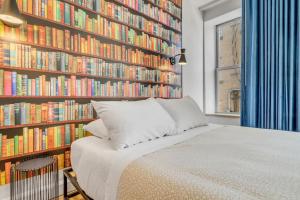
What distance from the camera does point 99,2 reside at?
2000 millimetres

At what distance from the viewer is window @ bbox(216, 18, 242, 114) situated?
124 inches

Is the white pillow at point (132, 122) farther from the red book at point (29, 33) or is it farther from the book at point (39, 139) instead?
the red book at point (29, 33)

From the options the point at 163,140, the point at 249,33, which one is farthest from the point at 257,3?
the point at 163,140

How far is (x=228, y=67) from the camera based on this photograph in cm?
324

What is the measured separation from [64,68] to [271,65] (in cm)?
249

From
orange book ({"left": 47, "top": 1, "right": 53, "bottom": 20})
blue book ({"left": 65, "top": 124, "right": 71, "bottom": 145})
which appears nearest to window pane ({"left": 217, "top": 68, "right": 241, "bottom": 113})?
blue book ({"left": 65, "top": 124, "right": 71, "bottom": 145})

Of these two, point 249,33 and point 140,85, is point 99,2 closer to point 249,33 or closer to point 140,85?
point 140,85

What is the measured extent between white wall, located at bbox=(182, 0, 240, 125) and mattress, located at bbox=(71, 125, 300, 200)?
70.0 inches

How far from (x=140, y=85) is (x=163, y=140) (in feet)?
3.71

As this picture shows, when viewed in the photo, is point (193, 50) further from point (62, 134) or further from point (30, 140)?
point (30, 140)

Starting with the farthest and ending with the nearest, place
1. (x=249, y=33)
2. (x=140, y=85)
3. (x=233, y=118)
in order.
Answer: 1. (x=233, y=118)
2. (x=249, y=33)
3. (x=140, y=85)

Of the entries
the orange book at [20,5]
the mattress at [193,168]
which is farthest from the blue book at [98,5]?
the mattress at [193,168]

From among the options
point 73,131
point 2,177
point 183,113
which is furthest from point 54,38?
point 183,113

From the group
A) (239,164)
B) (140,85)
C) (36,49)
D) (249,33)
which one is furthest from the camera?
(249,33)
